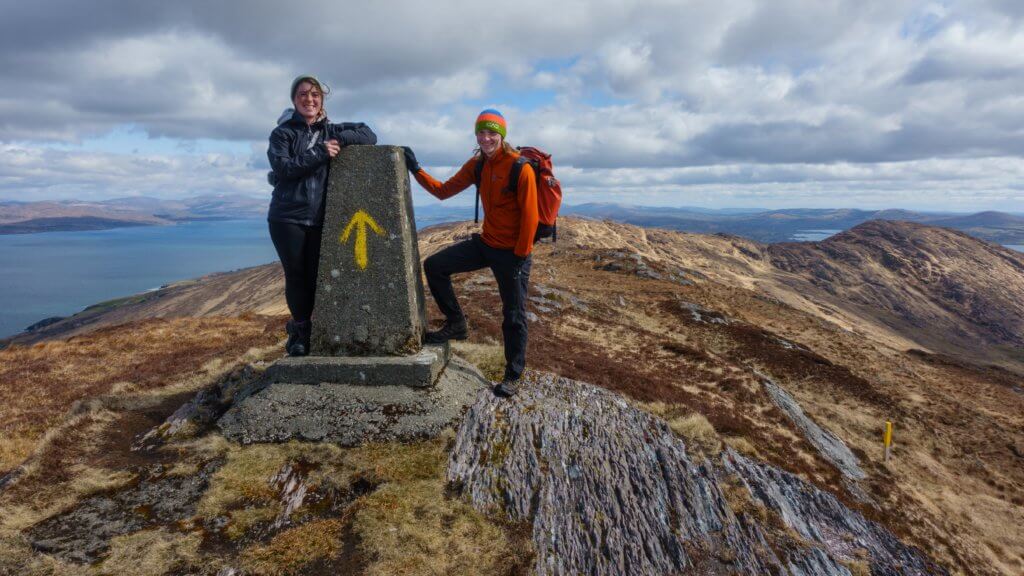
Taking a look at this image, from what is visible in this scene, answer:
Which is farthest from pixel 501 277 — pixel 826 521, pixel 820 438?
pixel 820 438

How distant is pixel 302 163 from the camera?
26.9ft

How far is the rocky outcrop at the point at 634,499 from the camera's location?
22.5 ft

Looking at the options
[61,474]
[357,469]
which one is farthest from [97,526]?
[357,469]

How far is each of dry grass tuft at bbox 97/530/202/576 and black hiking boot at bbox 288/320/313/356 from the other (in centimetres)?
384

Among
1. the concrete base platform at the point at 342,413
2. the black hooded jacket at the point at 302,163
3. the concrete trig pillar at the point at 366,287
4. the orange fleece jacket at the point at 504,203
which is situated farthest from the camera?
the concrete trig pillar at the point at 366,287

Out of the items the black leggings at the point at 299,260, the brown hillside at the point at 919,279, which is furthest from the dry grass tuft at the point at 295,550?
the brown hillside at the point at 919,279

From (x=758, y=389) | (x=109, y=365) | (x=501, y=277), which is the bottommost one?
(x=758, y=389)

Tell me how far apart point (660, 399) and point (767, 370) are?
475 inches

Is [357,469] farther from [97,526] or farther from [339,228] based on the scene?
[339,228]

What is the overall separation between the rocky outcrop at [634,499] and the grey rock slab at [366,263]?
2.42 metres

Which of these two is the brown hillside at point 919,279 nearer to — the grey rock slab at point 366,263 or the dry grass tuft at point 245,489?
the grey rock slab at point 366,263

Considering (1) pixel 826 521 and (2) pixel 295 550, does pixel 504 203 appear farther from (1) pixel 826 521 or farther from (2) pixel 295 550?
(1) pixel 826 521

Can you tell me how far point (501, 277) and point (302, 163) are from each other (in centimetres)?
403

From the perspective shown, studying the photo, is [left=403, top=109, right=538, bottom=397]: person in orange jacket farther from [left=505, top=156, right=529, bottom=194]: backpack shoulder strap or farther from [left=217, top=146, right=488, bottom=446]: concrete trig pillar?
[left=217, top=146, right=488, bottom=446]: concrete trig pillar
